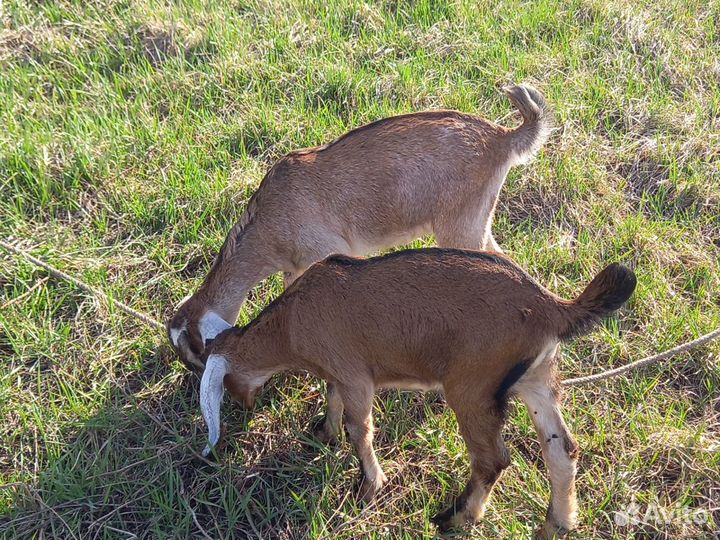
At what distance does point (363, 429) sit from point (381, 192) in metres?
1.68

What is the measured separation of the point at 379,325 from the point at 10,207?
345 cm

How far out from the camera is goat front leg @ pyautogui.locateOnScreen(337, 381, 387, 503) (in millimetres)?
3557

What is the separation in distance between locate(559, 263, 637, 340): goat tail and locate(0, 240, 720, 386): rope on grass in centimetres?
99

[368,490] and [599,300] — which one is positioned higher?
[599,300]

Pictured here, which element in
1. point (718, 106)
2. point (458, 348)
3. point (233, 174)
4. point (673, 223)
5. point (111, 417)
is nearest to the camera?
point (458, 348)

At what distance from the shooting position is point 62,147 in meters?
5.64

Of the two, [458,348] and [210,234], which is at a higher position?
[458,348]

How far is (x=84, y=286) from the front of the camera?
4.68 m

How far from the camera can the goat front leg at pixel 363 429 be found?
3557 mm

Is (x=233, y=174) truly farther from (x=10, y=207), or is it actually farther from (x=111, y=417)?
(x=111, y=417)

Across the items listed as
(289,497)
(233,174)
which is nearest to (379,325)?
(289,497)

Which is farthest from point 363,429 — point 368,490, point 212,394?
point 212,394
